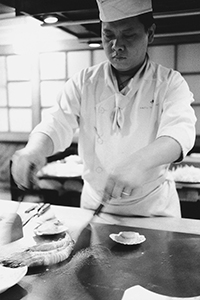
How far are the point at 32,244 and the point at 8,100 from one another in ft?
13.8

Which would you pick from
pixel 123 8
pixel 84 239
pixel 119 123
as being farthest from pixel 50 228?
pixel 123 8

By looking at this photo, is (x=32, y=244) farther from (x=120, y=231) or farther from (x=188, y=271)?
(x=188, y=271)

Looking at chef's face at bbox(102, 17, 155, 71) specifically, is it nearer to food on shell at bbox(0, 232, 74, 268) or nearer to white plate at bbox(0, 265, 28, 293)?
food on shell at bbox(0, 232, 74, 268)

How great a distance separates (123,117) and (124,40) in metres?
0.39

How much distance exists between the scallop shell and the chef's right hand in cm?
41

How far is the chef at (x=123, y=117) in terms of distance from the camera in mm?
1602

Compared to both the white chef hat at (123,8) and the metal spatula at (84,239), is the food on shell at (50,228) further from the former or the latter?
the white chef hat at (123,8)

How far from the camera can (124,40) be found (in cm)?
166

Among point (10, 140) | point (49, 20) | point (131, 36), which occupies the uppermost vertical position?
point (49, 20)

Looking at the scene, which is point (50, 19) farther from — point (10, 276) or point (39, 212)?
point (10, 276)

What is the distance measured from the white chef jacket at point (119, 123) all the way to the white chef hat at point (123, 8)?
0.32 m

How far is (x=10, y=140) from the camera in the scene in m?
5.00

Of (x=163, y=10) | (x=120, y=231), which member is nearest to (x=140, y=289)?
(x=120, y=231)

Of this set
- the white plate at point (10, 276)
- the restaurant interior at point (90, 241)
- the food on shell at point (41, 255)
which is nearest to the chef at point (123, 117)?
the restaurant interior at point (90, 241)
